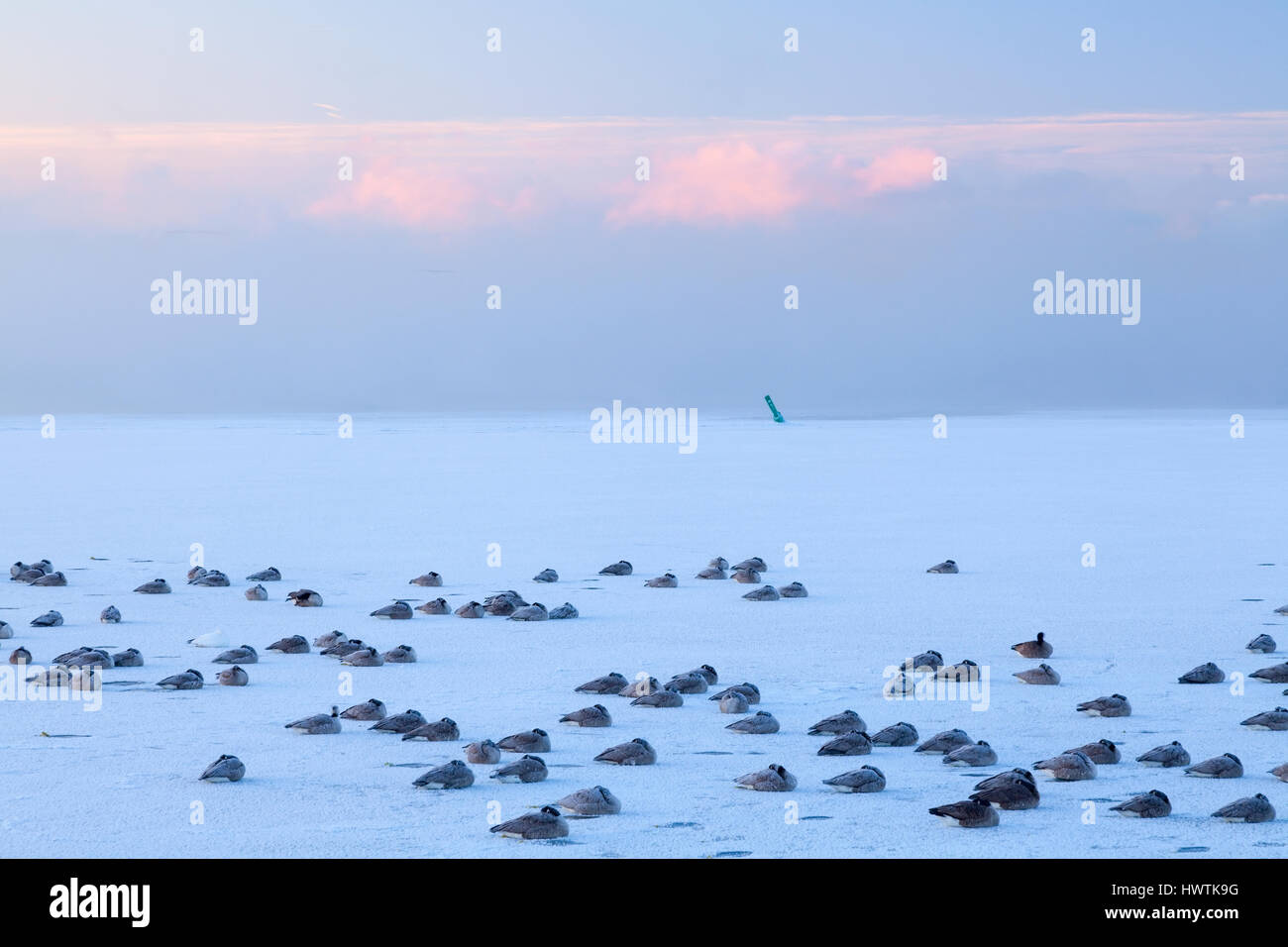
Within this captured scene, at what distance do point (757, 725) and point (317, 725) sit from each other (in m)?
2.81

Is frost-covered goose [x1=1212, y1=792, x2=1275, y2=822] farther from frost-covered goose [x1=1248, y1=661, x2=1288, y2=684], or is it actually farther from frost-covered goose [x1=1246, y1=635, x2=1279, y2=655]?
frost-covered goose [x1=1246, y1=635, x2=1279, y2=655]

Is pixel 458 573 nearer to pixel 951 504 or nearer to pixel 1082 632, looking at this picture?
pixel 1082 632

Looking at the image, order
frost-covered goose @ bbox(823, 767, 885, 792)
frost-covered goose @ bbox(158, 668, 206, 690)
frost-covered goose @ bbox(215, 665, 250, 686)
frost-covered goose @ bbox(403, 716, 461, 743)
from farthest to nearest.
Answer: frost-covered goose @ bbox(215, 665, 250, 686) < frost-covered goose @ bbox(158, 668, 206, 690) < frost-covered goose @ bbox(403, 716, 461, 743) < frost-covered goose @ bbox(823, 767, 885, 792)

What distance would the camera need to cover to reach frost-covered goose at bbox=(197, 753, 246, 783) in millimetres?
8414

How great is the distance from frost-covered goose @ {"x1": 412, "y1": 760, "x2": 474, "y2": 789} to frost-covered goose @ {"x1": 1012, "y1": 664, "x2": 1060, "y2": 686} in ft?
15.9

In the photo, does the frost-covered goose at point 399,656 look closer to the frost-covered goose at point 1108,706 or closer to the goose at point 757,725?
the goose at point 757,725

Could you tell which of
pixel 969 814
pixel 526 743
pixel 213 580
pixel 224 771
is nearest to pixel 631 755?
pixel 526 743

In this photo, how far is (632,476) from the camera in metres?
36.8

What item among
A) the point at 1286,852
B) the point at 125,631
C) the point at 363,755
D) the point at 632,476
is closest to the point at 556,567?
the point at 125,631

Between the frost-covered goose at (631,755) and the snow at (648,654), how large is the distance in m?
0.08

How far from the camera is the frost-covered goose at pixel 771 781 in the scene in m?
8.23

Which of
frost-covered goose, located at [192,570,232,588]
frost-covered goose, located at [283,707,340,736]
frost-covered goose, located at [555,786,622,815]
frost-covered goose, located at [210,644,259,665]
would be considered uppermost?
frost-covered goose, located at [192,570,232,588]

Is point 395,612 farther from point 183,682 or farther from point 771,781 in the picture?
point 771,781

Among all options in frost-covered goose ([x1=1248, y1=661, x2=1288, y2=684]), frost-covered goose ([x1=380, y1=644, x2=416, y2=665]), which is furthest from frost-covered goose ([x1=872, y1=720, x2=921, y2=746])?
frost-covered goose ([x1=380, y1=644, x2=416, y2=665])
